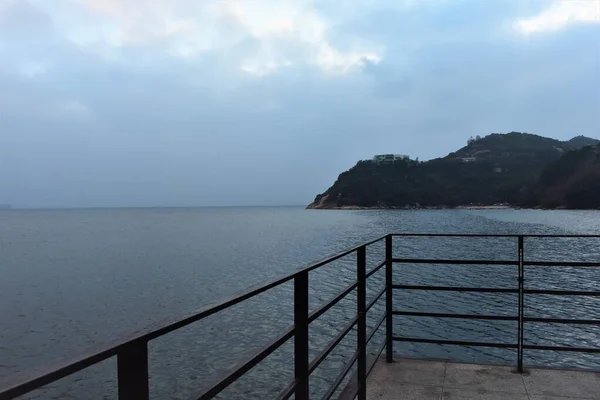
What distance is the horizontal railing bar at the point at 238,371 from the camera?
1.25 metres

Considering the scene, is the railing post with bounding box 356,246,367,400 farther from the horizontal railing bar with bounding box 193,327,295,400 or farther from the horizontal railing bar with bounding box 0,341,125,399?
the horizontal railing bar with bounding box 0,341,125,399

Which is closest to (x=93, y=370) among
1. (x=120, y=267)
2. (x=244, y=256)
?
(x=120, y=267)

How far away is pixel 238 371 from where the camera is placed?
58.0 inches

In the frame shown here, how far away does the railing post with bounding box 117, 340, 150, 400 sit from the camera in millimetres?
980

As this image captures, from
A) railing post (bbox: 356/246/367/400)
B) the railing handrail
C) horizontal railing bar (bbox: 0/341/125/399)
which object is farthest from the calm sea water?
horizontal railing bar (bbox: 0/341/125/399)

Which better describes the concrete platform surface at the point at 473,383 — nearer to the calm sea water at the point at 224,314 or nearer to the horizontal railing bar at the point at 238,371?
the calm sea water at the point at 224,314

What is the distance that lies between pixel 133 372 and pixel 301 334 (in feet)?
3.95

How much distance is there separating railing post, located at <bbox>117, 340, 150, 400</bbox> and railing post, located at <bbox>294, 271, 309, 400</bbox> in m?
1.09

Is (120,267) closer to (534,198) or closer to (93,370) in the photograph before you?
(93,370)

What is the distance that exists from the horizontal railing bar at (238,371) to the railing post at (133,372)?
0.72 feet

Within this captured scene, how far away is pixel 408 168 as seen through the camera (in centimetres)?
15150

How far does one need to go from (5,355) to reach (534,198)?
13568cm

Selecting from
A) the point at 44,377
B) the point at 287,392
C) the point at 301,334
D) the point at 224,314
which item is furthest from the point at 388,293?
the point at 224,314

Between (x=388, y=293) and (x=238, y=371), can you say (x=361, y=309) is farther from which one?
(x=238, y=371)
